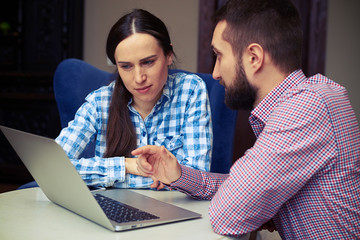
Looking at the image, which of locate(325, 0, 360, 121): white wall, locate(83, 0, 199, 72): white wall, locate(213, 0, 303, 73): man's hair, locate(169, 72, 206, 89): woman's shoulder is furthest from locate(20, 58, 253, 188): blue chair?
locate(325, 0, 360, 121): white wall

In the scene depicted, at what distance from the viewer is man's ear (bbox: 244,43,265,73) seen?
0.95 meters

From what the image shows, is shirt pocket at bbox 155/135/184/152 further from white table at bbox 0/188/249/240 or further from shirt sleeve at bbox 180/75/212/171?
white table at bbox 0/188/249/240

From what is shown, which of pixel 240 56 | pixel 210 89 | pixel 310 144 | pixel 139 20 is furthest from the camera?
pixel 210 89

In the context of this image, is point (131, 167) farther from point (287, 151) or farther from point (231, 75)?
point (287, 151)

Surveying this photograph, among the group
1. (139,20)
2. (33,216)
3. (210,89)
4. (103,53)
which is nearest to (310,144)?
(33,216)

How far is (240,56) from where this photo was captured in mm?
984

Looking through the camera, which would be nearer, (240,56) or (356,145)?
(356,145)

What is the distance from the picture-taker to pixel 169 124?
4.72 ft

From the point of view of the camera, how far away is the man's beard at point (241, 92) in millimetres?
988

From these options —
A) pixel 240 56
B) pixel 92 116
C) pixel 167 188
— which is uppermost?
pixel 240 56

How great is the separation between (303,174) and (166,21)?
2666 millimetres

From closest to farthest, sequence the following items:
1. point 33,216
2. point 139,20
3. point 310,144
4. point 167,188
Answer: point 310,144
point 33,216
point 167,188
point 139,20

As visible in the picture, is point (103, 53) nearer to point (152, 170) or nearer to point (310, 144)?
point (152, 170)

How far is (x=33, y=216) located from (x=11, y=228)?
0.09 m
